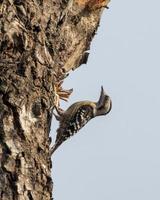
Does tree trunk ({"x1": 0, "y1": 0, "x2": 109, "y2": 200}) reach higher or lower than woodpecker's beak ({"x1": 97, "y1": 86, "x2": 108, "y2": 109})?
lower

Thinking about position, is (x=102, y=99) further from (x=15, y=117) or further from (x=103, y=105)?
(x=15, y=117)

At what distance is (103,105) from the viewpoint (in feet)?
24.9

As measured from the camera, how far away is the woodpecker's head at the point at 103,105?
24.9 feet

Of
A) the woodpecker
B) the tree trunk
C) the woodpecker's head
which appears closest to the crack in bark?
the tree trunk

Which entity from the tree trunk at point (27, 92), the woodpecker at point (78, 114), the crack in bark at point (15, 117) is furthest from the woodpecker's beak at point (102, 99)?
the crack in bark at point (15, 117)

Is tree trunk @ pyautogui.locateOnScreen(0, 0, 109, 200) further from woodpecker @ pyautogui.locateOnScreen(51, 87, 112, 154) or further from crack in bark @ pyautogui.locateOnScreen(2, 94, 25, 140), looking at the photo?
woodpecker @ pyautogui.locateOnScreen(51, 87, 112, 154)

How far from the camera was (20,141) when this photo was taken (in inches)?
120

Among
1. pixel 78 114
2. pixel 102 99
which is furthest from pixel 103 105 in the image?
pixel 78 114

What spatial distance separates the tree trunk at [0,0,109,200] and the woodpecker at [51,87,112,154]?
7.58 ft

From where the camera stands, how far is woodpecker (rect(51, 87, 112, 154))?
21.6ft

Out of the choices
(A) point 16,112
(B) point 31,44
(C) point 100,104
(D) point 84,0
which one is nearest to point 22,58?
(B) point 31,44

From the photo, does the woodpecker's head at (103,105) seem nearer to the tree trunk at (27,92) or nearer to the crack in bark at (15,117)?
the tree trunk at (27,92)

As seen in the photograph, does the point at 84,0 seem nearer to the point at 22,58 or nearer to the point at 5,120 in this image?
the point at 22,58

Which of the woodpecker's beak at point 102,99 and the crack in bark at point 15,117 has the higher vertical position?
the woodpecker's beak at point 102,99
